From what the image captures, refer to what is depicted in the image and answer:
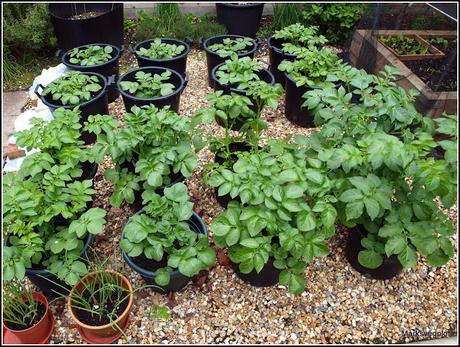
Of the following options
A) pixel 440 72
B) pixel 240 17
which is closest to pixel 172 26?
pixel 240 17

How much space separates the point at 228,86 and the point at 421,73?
1711mm

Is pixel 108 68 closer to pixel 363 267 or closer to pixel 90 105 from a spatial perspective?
pixel 90 105

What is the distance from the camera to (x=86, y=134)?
309 centimetres

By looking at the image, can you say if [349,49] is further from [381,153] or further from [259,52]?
[381,153]

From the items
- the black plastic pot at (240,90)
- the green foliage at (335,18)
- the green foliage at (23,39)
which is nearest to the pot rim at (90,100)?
the black plastic pot at (240,90)

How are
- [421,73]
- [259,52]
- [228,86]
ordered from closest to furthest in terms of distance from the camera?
[228,86], [421,73], [259,52]

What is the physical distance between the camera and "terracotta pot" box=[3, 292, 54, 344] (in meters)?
1.86

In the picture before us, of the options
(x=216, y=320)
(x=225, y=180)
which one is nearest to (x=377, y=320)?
(x=216, y=320)

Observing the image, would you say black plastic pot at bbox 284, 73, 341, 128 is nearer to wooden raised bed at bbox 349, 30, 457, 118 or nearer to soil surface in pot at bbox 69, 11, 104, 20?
wooden raised bed at bbox 349, 30, 457, 118

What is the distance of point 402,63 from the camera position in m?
3.43

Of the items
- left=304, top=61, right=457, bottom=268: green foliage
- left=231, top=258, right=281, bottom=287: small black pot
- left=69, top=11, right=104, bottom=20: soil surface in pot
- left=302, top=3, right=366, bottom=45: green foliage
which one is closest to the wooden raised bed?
left=302, top=3, right=366, bottom=45: green foliage

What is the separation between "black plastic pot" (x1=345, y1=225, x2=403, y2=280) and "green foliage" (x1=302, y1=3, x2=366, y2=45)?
291 cm

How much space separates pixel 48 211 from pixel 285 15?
12.3 ft

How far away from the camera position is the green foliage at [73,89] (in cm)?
277
